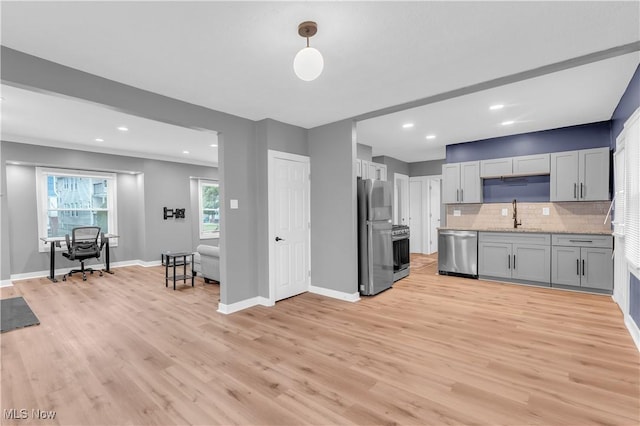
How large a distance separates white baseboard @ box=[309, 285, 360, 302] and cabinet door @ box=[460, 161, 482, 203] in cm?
313

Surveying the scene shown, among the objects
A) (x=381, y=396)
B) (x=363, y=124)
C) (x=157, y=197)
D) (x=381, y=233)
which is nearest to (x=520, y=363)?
(x=381, y=396)

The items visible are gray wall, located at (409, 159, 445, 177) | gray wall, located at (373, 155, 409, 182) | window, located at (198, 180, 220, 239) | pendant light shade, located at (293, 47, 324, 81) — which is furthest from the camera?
window, located at (198, 180, 220, 239)

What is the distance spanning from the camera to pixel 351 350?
2.81 m

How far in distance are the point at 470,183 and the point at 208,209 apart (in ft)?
22.4

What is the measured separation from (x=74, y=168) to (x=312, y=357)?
6829 millimetres

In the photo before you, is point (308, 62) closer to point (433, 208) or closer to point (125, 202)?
point (125, 202)

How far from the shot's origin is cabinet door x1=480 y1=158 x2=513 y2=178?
17.7 ft

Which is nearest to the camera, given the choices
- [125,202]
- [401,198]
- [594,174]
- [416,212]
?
[594,174]

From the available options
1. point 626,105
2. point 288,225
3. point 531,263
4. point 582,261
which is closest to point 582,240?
point 582,261

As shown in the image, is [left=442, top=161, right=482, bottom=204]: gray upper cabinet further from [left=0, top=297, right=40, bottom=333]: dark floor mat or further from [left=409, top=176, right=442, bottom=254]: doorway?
[left=0, top=297, right=40, bottom=333]: dark floor mat

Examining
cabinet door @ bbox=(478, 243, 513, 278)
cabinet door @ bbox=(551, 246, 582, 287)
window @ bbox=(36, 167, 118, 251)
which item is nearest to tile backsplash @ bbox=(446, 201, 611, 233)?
cabinet door @ bbox=(551, 246, 582, 287)

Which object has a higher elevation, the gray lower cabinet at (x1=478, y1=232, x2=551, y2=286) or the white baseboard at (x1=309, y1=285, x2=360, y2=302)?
the gray lower cabinet at (x1=478, y1=232, x2=551, y2=286)

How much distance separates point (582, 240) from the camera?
449 centimetres

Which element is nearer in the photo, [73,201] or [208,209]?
[73,201]
